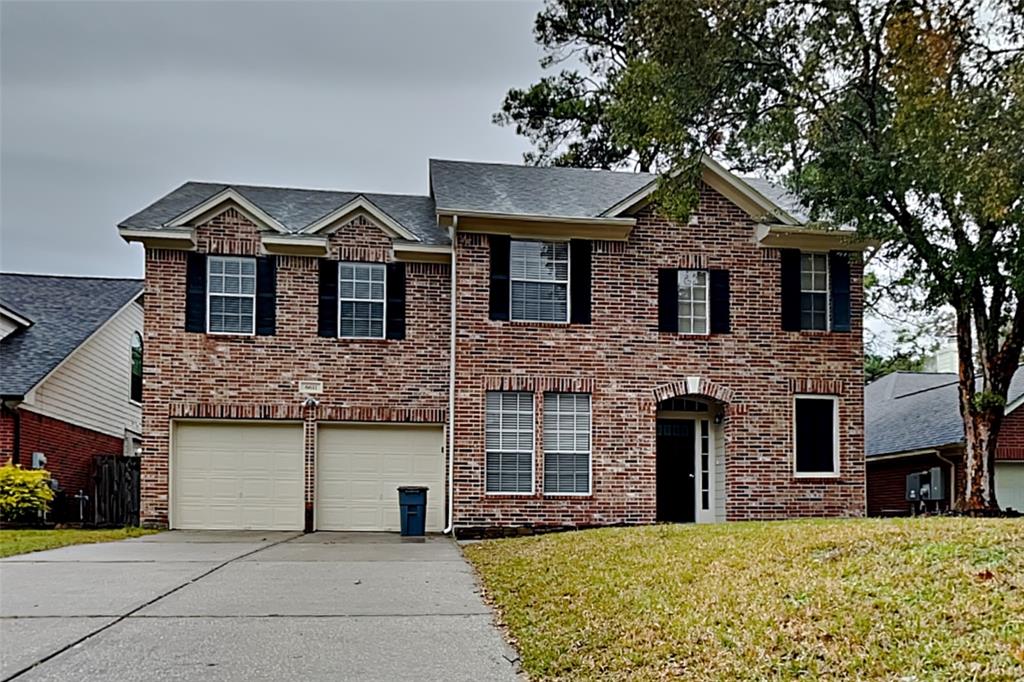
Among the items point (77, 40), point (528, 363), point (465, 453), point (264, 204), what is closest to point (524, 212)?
point (528, 363)

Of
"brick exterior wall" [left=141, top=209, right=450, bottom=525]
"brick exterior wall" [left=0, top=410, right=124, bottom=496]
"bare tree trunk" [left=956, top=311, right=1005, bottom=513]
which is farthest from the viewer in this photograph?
"brick exterior wall" [left=0, top=410, right=124, bottom=496]

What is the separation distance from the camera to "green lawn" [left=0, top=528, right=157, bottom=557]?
46.9 ft

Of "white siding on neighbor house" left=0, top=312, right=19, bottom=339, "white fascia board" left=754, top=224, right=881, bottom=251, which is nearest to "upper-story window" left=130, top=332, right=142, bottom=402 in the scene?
"white siding on neighbor house" left=0, top=312, right=19, bottom=339

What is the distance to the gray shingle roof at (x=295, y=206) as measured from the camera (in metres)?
19.5

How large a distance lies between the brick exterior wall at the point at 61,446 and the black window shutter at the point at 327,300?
598 centimetres

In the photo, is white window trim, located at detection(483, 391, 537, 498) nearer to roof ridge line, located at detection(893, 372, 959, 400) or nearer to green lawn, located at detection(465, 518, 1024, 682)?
green lawn, located at detection(465, 518, 1024, 682)

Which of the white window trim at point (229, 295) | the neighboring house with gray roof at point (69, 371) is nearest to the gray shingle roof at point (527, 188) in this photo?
the white window trim at point (229, 295)

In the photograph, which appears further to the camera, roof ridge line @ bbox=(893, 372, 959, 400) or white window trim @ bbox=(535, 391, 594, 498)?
roof ridge line @ bbox=(893, 372, 959, 400)

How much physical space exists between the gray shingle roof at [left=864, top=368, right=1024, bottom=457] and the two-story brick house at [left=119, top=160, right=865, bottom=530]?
209 inches

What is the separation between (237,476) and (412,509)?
349cm

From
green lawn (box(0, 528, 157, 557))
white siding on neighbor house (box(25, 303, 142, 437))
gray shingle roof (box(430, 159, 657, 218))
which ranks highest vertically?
gray shingle roof (box(430, 159, 657, 218))

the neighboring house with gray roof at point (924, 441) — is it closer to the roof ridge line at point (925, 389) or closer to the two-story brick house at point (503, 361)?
the roof ridge line at point (925, 389)

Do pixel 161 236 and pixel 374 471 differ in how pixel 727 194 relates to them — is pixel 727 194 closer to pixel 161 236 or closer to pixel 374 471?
pixel 374 471

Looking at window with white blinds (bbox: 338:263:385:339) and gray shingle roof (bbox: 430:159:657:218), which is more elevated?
gray shingle roof (bbox: 430:159:657:218)
